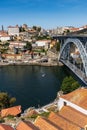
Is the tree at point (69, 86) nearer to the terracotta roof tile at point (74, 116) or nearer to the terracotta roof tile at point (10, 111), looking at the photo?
the terracotta roof tile at point (10, 111)

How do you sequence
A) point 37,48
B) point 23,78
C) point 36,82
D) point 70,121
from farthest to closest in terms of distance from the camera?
point 37,48 < point 23,78 < point 36,82 < point 70,121

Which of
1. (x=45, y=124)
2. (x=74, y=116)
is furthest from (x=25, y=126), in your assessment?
(x=74, y=116)

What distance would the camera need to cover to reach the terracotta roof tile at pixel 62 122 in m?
14.0

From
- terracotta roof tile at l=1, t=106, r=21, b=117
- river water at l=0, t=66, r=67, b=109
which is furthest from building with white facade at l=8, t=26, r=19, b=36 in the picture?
terracotta roof tile at l=1, t=106, r=21, b=117

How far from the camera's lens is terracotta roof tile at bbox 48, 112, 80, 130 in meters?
14.0

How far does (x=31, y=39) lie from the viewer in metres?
73.3

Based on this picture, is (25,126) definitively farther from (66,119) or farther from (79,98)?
(79,98)

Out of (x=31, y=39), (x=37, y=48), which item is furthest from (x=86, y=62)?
(x=31, y=39)

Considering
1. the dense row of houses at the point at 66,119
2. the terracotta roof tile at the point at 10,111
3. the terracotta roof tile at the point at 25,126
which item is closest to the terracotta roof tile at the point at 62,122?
the dense row of houses at the point at 66,119

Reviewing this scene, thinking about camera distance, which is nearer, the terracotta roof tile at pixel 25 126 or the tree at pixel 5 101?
the terracotta roof tile at pixel 25 126

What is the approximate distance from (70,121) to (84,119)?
0.75m

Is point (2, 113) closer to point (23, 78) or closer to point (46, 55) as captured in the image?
point (23, 78)

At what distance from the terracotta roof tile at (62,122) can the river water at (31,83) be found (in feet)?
31.2

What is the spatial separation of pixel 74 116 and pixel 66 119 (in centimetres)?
69
